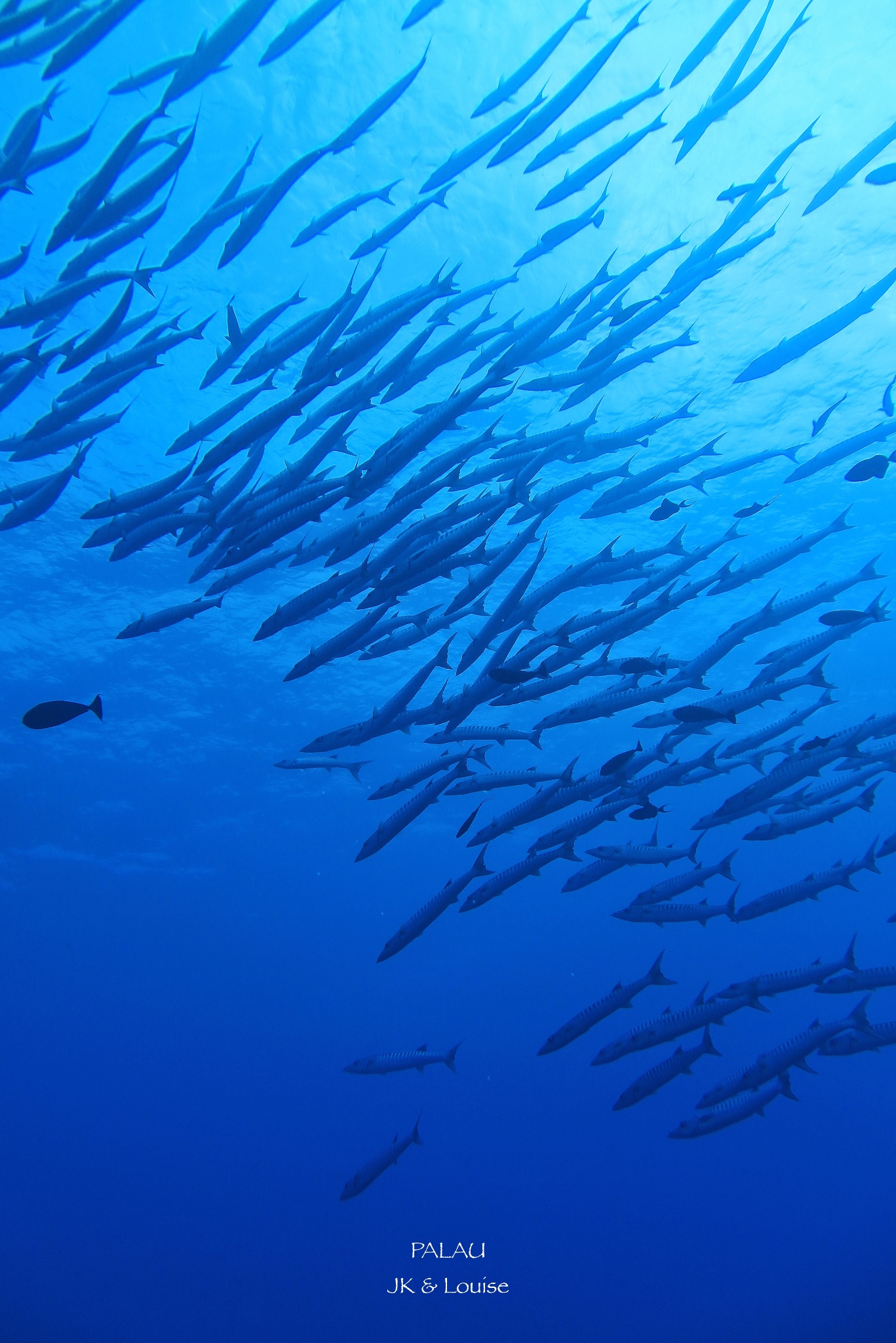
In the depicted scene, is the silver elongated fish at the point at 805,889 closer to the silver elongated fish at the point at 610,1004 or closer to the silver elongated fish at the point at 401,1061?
the silver elongated fish at the point at 610,1004

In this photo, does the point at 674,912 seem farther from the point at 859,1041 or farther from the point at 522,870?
the point at 859,1041

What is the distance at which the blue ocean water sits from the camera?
9.23 m

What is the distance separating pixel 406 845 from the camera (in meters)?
32.7

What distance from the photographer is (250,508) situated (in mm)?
6305

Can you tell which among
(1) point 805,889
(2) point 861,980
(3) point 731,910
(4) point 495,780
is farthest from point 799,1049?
(4) point 495,780

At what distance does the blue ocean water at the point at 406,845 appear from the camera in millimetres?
9234

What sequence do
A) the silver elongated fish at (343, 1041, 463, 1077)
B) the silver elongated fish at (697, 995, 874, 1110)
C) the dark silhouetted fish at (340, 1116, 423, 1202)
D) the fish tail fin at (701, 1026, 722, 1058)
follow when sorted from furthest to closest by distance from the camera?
1. the dark silhouetted fish at (340, 1116, 423, 1202)
2. the silver elongated fish at (343, 1041, 463, 1077)
3. the fish tail fin at (701, 1026, 722, 1058)
4. the silver elongated fish at (697, 995, 874, 1110)

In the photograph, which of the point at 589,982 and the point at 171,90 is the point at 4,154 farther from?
the point at 589,982

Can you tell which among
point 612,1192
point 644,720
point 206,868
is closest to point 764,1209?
point 612,1192

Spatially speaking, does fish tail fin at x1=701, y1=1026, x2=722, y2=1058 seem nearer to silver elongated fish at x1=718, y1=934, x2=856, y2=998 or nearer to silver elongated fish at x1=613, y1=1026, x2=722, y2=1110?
silver elongated fish at x1=613, y1=1026, x2=722, y2=1110

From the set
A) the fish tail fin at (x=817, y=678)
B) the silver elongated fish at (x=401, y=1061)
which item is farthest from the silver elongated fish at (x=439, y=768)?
the silver elongated fish at (x=401, y=1061)

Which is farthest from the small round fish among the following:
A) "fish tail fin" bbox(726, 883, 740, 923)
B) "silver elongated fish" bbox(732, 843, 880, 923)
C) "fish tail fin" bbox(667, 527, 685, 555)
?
"silver elongated fish" bbox(732, 843, 880, 923)

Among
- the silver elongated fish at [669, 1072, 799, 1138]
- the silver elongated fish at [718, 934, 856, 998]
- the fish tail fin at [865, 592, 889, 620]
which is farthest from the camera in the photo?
the silver elongated fish at [669, 1072, 799, 1138]

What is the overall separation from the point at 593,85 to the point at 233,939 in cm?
3938
